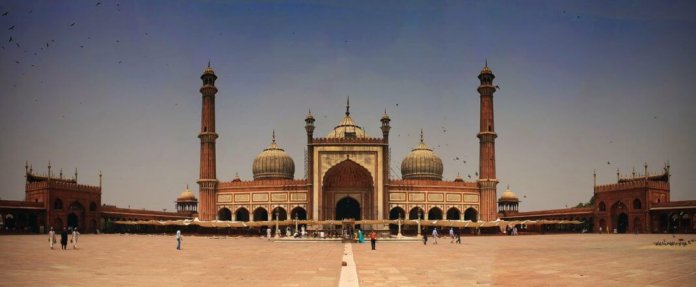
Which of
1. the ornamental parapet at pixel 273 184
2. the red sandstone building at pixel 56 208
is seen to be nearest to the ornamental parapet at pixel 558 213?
the ornamental parapet at pixel 273 184

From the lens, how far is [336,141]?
205 feet

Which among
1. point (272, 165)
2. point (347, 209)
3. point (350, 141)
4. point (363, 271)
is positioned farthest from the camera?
point (272, 165)

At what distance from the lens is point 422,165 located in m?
71.4

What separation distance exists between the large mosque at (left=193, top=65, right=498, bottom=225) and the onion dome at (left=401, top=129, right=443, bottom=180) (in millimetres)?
3369

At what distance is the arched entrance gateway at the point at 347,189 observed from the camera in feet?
207

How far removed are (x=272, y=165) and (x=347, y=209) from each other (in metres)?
9.86

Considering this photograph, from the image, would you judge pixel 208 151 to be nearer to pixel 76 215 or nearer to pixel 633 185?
pixel 76 215

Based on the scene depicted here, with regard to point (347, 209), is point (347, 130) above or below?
above

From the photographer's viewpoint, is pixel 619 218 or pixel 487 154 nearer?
pixel 619 218

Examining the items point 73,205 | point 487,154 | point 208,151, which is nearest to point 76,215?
point 73,205

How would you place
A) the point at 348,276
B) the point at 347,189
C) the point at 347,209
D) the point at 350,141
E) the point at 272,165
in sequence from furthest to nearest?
the point at 272,165 → the point at 347,209 → the point at 347,189 → the point at 350,141 → the point at 348,276

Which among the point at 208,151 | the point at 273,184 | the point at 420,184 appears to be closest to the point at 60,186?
the point at 208,151

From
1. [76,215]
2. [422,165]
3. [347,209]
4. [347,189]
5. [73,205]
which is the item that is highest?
[422,165]

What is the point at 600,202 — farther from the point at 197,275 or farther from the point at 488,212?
the point at 197,275
